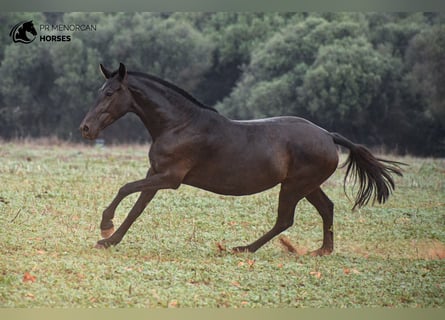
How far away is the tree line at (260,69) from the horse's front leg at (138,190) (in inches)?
67.1

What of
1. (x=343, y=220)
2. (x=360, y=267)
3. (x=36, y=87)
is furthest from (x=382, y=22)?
(x=36, y=87)

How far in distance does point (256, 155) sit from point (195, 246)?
3.13ft

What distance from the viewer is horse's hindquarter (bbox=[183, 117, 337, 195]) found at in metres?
6.29

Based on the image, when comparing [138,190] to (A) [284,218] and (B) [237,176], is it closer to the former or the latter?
(B) [237,176]

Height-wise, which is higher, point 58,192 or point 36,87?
point 36,87

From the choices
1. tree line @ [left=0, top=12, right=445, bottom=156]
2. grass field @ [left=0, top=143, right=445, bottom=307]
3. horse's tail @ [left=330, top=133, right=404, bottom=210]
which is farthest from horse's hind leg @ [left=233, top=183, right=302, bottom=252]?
tree line @ [left=0, top=12, right=445, bottom=156]

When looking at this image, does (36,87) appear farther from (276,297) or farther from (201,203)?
(276,297)

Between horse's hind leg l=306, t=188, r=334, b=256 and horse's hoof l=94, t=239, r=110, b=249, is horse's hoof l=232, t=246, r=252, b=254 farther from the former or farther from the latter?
horse's hoof l=94, t=239, r=110, b=249

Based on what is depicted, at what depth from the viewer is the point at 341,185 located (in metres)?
7.71

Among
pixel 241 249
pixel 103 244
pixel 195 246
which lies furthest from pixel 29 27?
pixel 241 249

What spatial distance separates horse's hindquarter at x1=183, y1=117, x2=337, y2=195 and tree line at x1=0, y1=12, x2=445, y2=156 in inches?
62.6

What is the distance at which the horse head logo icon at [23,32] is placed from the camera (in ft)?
23.2

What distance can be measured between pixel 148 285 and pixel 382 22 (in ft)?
14.4

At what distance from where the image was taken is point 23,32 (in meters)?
7.09
